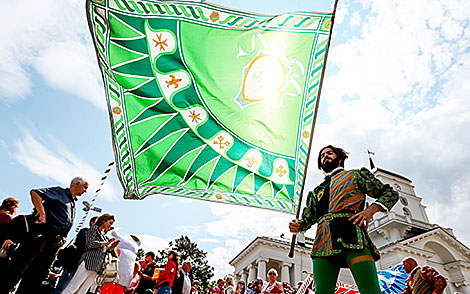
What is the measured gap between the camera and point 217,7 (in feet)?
13.2

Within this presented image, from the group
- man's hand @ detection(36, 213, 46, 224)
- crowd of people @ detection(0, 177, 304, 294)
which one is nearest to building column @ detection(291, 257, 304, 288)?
crowd of people @ detection(0, 177, 304, 294)

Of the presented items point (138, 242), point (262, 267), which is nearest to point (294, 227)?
point (138, 242)

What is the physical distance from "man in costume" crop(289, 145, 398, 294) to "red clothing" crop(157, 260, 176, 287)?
14.2 feet

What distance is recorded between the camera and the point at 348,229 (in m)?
2.07

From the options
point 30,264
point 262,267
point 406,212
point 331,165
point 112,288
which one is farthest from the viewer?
point 406,212

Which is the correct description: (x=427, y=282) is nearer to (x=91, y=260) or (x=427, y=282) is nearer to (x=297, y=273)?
(x=91, y=260)

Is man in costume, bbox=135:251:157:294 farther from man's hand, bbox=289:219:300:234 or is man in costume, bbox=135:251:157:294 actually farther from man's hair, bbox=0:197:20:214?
man's hand, bbox=289:219:300:234

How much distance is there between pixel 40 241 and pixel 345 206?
3604mm

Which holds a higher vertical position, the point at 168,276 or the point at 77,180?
the point at 77,180

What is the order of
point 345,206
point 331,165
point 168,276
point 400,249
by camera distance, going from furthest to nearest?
1. point 400,249
2. point 168,276
3. point 331,165
4. point 345,206

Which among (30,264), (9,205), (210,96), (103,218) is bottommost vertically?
(30,264)

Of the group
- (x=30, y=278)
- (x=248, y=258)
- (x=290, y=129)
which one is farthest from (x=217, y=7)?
(x=248, y=258)

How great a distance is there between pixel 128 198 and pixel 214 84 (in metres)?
2.31

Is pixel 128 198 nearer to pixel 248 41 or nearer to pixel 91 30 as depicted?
pixel 91 30
